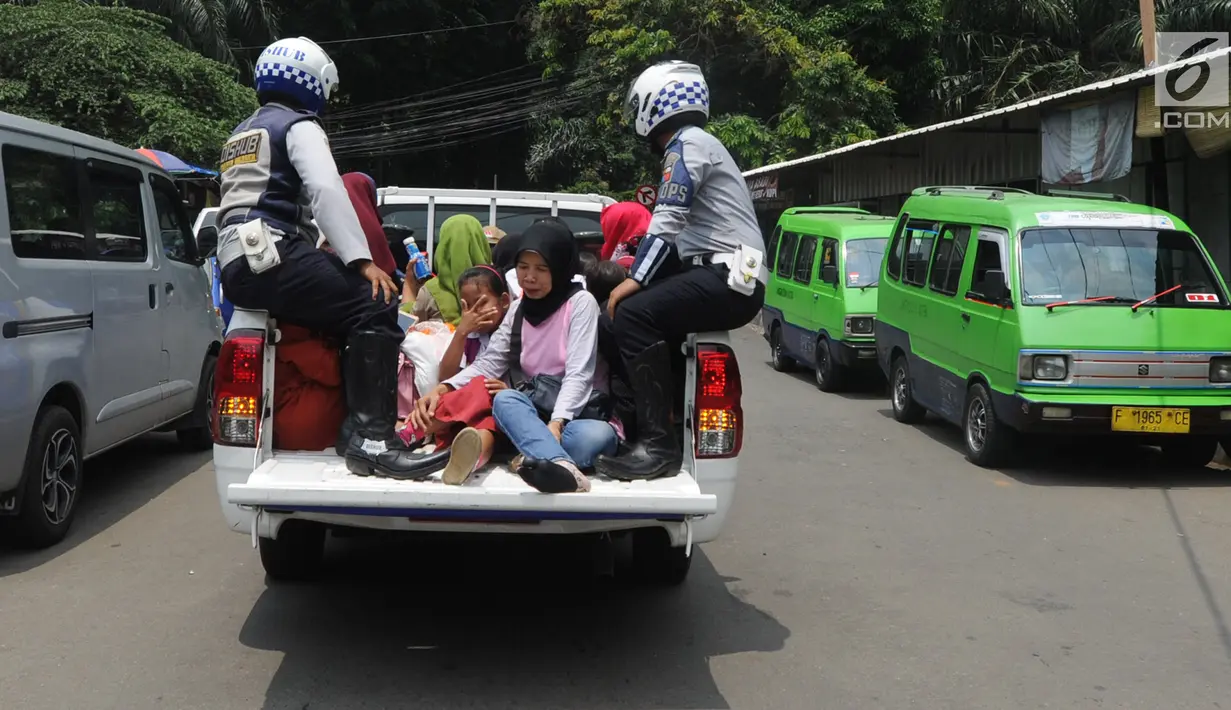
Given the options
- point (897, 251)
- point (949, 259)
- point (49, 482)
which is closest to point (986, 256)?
point (949, 259)

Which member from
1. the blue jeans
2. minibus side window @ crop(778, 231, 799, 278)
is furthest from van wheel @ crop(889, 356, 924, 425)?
the blue jeans

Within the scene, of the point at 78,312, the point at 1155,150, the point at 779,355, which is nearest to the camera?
the point at 78,312

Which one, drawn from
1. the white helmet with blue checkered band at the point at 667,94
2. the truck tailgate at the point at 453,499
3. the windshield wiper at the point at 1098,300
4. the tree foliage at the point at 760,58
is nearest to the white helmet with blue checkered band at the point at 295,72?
the white helmet with blue checkered band at the point at 667,94

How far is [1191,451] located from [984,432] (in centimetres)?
160

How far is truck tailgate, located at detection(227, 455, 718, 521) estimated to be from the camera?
396cm

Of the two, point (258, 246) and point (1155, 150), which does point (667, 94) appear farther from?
point (1155, 150)

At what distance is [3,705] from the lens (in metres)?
4.15

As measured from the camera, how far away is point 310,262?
14.7ft

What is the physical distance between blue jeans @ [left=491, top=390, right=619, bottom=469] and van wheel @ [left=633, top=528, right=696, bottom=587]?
1115mm

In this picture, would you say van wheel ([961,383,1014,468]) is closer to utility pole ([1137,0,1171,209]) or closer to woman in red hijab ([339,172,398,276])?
utility pole ([1137,0,1171,209])

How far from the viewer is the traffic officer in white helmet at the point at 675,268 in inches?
178

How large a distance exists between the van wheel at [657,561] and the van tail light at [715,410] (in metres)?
1.03

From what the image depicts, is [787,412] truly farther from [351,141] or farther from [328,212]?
[351,141]

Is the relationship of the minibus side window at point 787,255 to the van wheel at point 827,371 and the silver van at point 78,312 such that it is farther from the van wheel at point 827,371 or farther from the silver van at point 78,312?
the silver van at point 78,312
